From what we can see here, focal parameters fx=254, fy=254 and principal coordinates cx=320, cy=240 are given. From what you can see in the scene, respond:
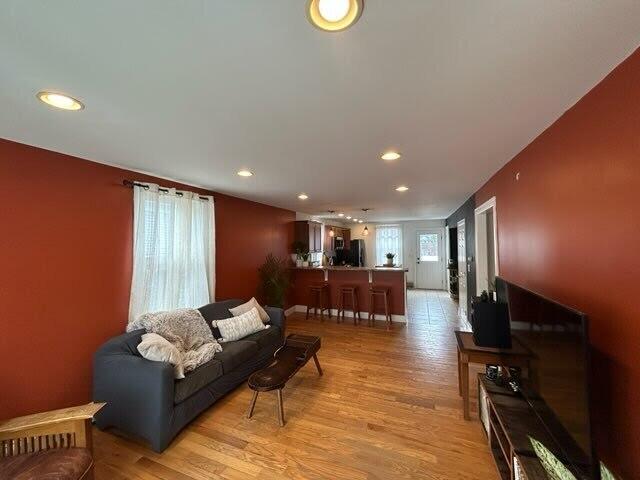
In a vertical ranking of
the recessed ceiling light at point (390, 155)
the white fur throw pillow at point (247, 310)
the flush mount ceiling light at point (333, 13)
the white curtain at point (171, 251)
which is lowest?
the white fur throw pillow at point (247, 310)

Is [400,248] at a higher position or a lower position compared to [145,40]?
lower

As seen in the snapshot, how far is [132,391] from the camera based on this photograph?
1.99m

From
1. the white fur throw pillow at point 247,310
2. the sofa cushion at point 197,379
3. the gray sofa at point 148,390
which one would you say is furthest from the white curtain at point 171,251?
the sofa cushion at point 197,379

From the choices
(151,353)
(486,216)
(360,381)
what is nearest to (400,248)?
(486,216)

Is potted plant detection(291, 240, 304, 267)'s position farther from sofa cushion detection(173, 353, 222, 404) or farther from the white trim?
the white trim

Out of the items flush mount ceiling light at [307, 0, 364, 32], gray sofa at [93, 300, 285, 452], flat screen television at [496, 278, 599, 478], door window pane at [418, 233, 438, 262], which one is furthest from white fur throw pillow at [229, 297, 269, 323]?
door window pane at [418, 233, 438, 262]

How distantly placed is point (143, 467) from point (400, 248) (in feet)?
27.9

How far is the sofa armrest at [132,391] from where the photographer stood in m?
1.91

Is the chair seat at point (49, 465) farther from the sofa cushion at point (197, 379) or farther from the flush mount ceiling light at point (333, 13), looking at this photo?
the flush mount ceiling light at point (333, 13)

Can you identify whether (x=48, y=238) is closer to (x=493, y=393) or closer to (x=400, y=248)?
(x=493, y=393)

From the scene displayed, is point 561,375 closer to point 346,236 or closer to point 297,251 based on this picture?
point 297,251

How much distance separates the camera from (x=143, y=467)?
178cm

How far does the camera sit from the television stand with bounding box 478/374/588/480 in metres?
1.21

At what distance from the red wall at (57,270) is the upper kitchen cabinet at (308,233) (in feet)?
12.1
